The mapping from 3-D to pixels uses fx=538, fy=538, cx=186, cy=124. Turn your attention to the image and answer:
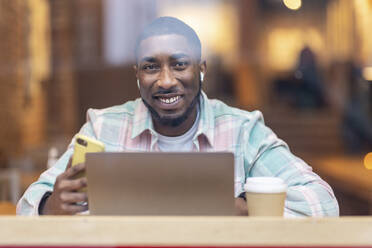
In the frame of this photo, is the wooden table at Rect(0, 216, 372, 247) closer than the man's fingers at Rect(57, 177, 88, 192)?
Yes

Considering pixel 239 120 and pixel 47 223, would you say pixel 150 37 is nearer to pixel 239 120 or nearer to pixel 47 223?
pixel 239 120

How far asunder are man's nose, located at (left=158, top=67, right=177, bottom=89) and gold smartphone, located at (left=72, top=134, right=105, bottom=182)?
329 mm

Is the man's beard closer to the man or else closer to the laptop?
the man

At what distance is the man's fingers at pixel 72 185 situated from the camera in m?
1.13

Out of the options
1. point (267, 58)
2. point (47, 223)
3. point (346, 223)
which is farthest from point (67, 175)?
point (267, 58)

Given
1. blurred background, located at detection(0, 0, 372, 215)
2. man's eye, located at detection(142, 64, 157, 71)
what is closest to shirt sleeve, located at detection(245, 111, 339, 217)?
man's eye, located at detection(142, 64, 157, 71)

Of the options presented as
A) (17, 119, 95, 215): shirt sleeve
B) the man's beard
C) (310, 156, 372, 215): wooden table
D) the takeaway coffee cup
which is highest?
the man's beard

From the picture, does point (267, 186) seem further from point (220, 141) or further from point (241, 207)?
point (220, 141)

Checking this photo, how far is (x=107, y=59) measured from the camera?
17.3 feet

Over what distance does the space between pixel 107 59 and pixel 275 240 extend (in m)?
4.52

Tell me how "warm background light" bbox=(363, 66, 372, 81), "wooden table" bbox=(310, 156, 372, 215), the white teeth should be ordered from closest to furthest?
the white teeth
"wooden table" bbox=(310, 156, 372, 215)
"warm background light" bbox=(363, 66, 372, 81)

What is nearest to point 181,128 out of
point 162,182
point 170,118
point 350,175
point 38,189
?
point 170,118

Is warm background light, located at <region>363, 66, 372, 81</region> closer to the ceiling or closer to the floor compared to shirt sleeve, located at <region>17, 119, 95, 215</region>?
closer to the ceiling

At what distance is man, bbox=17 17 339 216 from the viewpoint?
1.36 metres
